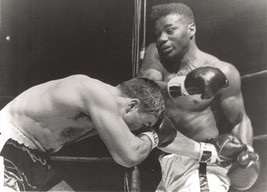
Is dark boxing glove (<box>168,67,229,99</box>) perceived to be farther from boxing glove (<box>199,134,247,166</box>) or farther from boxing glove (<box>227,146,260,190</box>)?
boxing glove (<box>227,146,260,190</box>)

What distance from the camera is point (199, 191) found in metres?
2.28

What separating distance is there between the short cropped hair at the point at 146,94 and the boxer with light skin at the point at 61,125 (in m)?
0.01

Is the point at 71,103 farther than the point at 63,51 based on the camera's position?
No

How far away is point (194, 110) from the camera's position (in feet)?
7.68

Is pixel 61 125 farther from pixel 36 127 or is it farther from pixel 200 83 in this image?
pixel 200 83

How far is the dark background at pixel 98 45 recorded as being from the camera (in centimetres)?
232

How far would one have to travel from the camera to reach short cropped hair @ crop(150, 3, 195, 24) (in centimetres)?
236

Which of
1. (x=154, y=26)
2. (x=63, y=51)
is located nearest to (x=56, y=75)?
(x=63, y=51)

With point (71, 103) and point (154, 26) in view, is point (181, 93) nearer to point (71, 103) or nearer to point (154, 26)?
point (154, 26)

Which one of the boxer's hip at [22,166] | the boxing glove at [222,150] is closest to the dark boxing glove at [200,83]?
the boxing glove at [222,150]

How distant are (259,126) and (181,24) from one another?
0.63 metres

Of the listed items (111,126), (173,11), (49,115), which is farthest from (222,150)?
(49,115)

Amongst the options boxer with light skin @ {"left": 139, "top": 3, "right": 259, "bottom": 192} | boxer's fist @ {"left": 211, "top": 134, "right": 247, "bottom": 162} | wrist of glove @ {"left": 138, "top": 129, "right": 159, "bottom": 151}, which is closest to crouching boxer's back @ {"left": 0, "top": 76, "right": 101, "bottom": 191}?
wrist of glove @ {"left": 138, "top": 129, "right": 159, "bottom": 151}

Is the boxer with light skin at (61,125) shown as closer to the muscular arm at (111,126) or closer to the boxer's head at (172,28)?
the muscular arm at (111,126)
